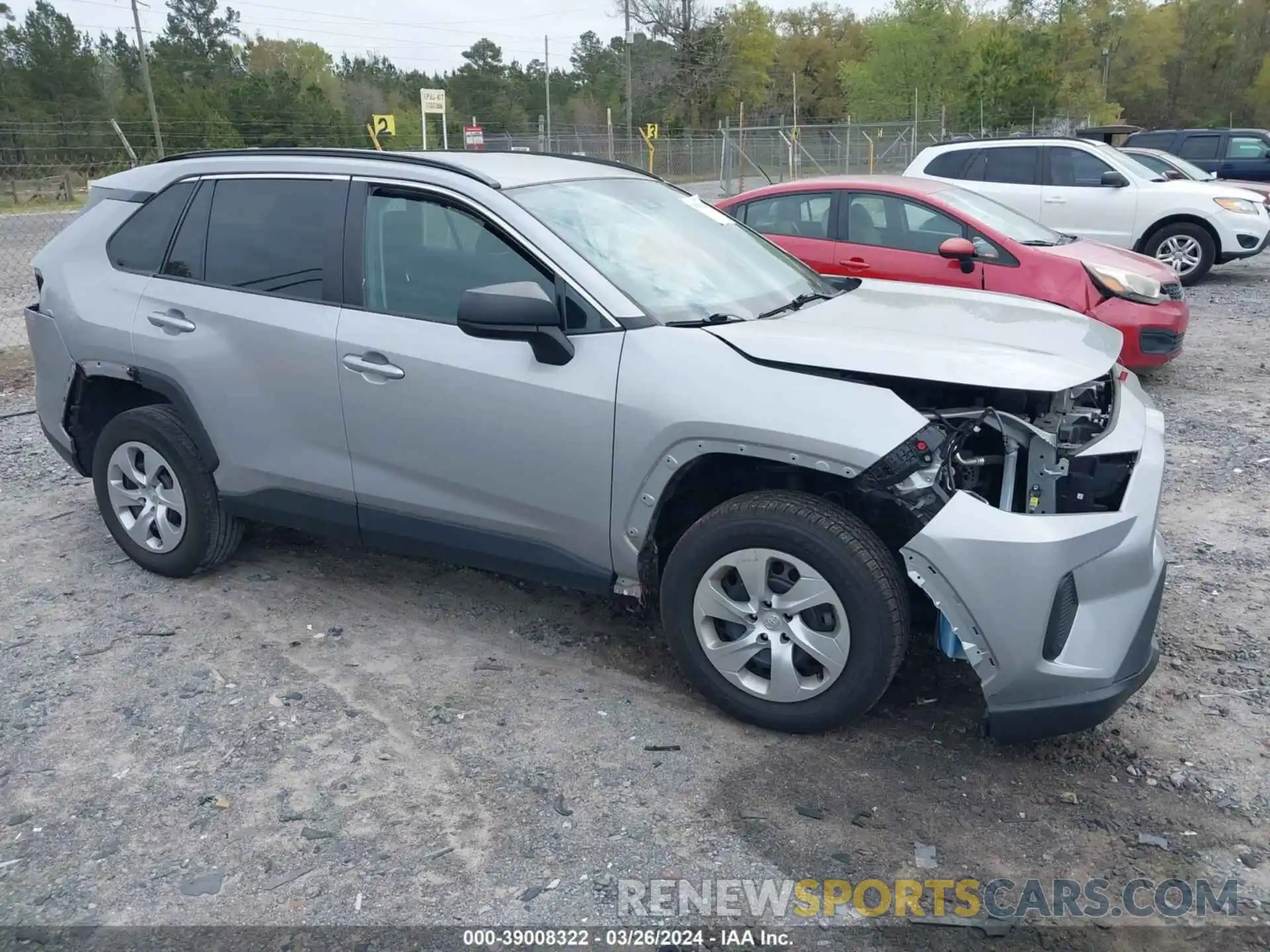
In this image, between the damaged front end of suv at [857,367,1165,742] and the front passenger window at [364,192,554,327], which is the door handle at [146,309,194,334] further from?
the damaged front end of suv at [857,367,1165,742]

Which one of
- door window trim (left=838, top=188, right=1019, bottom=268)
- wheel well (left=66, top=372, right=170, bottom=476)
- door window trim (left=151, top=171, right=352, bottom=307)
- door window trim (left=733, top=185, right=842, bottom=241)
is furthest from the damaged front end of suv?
door window trim (left=733, top=185, right=842, bottom=241)

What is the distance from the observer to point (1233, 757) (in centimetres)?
321

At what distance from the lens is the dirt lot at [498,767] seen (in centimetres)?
275

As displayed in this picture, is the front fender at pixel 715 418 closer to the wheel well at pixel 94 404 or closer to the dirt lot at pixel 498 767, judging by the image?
the dirt lot at pixel 498 767

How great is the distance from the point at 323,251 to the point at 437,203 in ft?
1.78

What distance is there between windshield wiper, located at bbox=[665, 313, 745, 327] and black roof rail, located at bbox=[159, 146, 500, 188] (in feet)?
2.94

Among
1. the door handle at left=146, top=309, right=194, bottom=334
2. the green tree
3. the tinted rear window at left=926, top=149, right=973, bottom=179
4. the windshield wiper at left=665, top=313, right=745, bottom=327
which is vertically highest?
the green tree

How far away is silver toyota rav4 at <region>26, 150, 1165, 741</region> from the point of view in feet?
9.79

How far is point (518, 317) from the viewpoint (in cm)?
330

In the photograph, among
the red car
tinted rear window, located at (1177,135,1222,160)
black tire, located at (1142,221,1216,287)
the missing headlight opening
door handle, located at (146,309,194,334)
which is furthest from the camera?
tinted rear window, located at (1177,135,1222,160)

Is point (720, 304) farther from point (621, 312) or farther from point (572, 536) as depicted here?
point (572, 536)

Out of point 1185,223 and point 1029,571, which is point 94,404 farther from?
point 1185,223

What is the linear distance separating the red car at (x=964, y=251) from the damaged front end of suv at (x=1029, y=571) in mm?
4000

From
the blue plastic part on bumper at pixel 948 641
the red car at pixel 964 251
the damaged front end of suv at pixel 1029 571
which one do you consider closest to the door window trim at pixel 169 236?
the damaged front end of suv at pixel 1029 571
